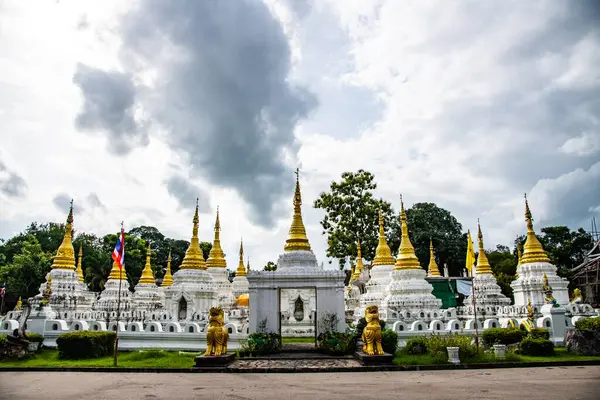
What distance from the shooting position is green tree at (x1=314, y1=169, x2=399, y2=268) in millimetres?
42562

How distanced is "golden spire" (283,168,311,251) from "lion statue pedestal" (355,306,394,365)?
6639mm

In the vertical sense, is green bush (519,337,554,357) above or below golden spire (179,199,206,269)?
below

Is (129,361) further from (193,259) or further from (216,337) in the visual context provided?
(193,259)

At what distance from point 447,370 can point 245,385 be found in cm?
620

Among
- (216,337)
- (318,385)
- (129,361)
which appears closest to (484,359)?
(318,385)

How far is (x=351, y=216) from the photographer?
4331cm

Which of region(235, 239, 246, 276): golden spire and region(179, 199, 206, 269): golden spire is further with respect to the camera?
region(235, 239, 246, 276): golden spire

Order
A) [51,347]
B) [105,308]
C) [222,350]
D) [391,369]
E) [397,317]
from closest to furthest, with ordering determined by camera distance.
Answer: [391,369] < [222,350] < [51,347] < [397,317] < [105,308]

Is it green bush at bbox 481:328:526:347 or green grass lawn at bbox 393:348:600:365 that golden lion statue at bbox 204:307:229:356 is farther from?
green bush at bbox 481:328:526:347

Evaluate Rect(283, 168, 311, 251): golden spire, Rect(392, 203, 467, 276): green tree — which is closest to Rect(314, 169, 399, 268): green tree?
Rect(392, 203, 467, 276): green tree

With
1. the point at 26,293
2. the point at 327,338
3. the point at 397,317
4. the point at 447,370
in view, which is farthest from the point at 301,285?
the point at 26,293

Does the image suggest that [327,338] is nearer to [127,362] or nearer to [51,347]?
[127,362]

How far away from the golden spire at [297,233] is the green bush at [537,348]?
962 centimetres

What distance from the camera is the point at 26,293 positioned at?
4219cm
